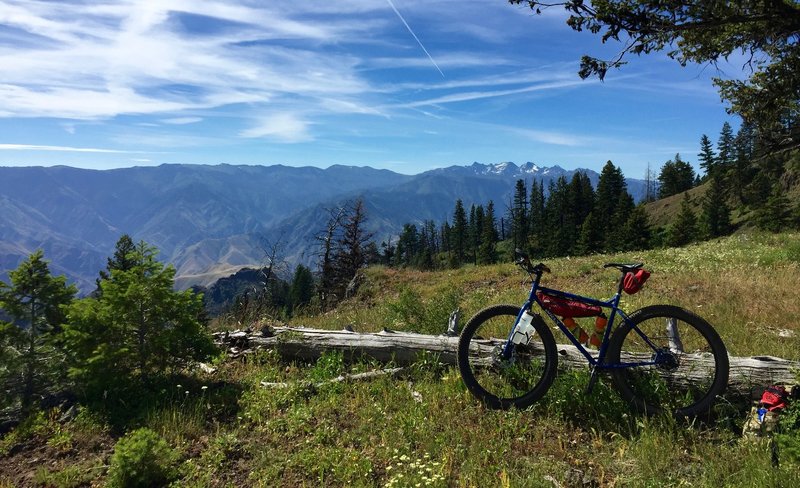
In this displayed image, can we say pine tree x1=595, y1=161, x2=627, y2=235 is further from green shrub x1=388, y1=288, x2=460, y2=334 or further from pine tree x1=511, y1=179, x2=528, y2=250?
green shrub x1=388, y1=288, x2=460, y2=334

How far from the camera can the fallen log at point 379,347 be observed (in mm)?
5113

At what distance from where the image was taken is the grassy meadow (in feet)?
13.6

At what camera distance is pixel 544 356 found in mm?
5961

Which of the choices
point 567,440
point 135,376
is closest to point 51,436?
point 135,376

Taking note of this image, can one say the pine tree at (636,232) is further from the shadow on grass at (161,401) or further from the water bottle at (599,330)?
the shadow on grass at (161,401)

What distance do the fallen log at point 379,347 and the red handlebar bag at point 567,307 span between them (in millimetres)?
806

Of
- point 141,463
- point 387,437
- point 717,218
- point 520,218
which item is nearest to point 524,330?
point 387,437

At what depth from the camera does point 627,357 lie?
537cm

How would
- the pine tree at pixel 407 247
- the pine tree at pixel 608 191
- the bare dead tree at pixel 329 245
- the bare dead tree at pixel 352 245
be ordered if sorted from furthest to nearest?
the pine tree at pixel 407 247 → the pine tree at pixel 608 191 → the bare dead tree at pixel 352 245 → the bare dead tree at pixel 329 245

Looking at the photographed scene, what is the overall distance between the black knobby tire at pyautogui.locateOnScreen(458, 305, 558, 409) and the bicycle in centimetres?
1

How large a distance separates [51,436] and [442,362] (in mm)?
5267

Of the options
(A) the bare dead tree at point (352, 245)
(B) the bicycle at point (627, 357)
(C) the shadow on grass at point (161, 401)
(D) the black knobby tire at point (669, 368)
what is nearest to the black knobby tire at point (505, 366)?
(B) the bicycle at point (627, 357)

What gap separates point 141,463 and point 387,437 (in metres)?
2.50

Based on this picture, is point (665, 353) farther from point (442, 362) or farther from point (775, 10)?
point (775, 10)
